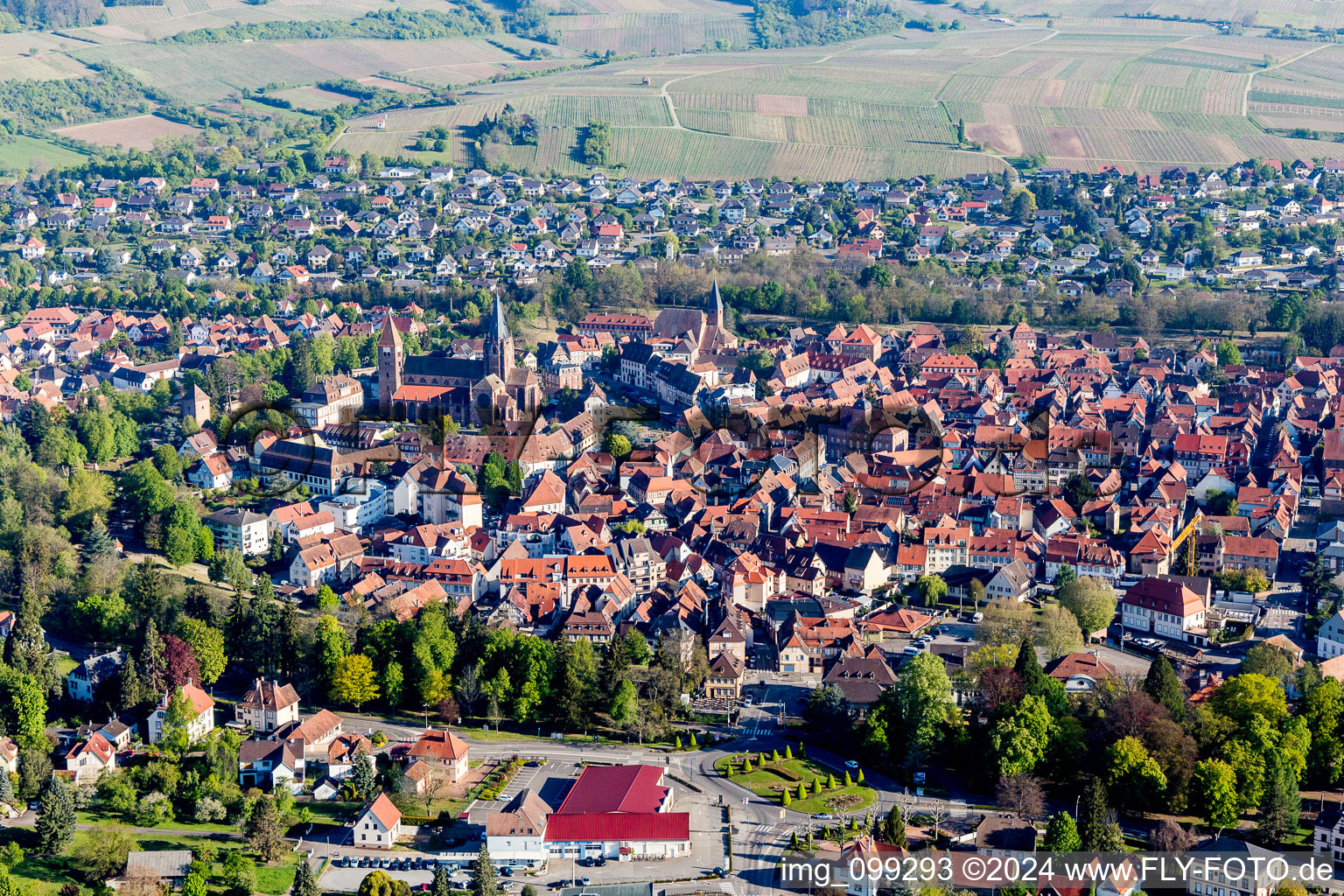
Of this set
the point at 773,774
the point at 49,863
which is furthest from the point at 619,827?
the point at 49,863

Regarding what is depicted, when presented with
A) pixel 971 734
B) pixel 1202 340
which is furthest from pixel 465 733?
pixel 1202 340

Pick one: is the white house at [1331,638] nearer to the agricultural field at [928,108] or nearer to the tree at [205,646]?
the tree at [205,646]

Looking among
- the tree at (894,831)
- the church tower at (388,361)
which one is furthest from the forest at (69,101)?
the tree at (894,831)

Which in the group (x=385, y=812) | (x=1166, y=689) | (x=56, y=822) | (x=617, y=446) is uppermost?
(x=1166, y=689)

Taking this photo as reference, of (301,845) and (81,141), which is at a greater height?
(81,141)

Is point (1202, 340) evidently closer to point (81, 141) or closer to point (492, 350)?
point (492, 350)

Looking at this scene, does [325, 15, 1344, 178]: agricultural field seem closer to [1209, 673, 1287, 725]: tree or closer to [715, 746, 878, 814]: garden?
[1209, 673, 1287, 725]: tree

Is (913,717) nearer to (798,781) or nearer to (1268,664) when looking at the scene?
(798,781)
